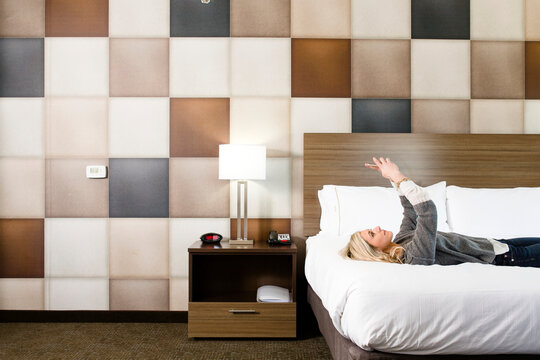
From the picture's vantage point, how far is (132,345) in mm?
2439

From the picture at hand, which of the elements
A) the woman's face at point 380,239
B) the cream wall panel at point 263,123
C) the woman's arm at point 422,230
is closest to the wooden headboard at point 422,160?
the cream wall panel at point 263,123

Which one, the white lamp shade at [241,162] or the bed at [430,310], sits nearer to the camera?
the bed at [430,310]

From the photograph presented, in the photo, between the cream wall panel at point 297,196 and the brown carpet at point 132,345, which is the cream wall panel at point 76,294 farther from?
the cream wall panel at point 297,196

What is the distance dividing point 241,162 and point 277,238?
0.59 m

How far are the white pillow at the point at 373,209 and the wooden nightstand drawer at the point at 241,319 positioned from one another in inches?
26.0

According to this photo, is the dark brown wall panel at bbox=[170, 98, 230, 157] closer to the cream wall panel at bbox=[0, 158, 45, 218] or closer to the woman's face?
the cream wall panel at bbox=[0, 158, 45, 218]

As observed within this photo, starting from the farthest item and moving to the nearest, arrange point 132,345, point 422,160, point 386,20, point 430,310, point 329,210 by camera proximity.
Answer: point 386,20
point 422,160
point 329,210
point 132,345
point 430,310

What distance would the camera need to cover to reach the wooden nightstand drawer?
8.05 feet

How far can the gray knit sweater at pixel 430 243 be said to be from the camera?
5.62 feet

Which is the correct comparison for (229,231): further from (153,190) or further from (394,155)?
(394,155)

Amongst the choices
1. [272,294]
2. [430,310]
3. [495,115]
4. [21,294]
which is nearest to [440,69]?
[495,115]

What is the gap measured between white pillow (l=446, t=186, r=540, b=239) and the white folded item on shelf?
1.18 m

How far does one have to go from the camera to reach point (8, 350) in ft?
7.77

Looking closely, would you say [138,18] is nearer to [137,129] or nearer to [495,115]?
[137,129]
